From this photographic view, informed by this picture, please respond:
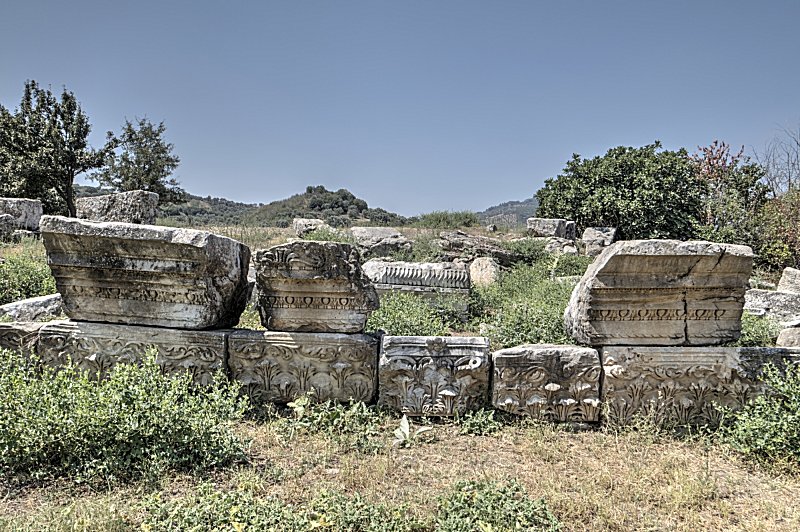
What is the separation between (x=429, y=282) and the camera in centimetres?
731

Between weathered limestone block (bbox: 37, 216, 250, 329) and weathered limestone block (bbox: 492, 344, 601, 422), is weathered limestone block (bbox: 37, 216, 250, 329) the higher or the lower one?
the higher one

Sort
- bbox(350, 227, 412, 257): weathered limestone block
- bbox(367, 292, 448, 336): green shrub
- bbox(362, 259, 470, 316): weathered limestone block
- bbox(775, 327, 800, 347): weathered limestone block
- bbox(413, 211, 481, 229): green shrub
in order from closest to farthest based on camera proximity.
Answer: bbox(775, 327, 800, 347): weathered limestone block < bbox(367, 292, 448, 336): green shrub < bbox(362, 259, 470, 316): weathered limestone block < bbox(350, 227, 412, 257): weathered limestone block < bbox(413, 211, 481, 229): green shrub

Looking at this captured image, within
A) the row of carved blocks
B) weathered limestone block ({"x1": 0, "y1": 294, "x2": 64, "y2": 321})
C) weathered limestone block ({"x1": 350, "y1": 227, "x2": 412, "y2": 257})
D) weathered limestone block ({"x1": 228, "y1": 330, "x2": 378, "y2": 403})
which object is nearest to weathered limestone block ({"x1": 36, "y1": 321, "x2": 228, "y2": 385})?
the row of carved blocks

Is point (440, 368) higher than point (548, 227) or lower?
lower

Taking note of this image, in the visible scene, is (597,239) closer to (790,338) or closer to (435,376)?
(790,338)

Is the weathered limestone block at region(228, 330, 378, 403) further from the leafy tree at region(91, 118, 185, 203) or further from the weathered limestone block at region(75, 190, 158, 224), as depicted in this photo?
the leafy tree at region(91, 118, 185, 203)

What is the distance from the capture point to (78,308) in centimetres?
383

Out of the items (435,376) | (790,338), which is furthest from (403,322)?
(790,338)

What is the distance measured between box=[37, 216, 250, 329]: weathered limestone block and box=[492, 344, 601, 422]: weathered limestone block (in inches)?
80.6

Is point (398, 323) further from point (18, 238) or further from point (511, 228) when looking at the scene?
point (511, 228)

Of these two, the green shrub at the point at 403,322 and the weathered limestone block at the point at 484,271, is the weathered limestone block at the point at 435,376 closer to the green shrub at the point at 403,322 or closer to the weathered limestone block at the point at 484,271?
the green shrub at the point at 403,322

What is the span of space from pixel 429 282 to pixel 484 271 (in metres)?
2.83

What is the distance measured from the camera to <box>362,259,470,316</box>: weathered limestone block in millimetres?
7000

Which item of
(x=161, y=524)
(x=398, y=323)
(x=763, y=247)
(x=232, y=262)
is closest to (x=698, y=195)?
(x=763, y=247)
